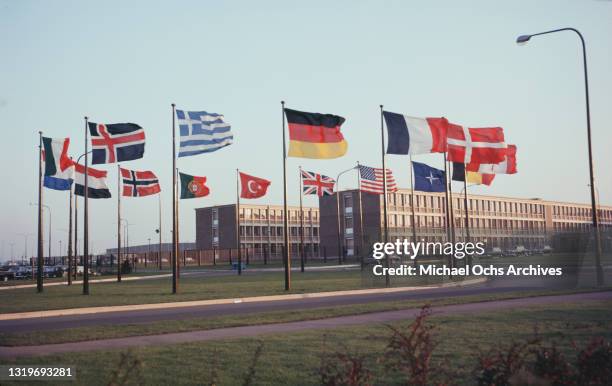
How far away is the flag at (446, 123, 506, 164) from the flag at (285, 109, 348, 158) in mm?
6712

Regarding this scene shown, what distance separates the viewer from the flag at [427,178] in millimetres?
43969

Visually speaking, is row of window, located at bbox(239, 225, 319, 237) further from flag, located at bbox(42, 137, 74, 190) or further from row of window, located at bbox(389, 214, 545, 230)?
flag, located at bbox(42, 137, 74, 190)

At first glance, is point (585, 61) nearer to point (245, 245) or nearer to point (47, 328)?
point (47, 328)

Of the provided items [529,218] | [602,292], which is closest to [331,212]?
[529,218]

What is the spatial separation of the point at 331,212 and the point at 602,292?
86914 mm

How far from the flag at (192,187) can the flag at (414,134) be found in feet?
52.7

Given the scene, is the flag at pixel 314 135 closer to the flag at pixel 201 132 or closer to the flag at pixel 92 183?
the flag at pixel 201 132

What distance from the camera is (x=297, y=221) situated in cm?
12544

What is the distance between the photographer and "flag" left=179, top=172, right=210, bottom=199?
1681 inches

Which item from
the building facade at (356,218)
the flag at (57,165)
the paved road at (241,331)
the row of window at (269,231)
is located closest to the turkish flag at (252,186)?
the flag at (57,165)

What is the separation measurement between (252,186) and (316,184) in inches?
258

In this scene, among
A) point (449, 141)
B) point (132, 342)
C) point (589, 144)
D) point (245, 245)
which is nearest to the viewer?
point (132, 342)

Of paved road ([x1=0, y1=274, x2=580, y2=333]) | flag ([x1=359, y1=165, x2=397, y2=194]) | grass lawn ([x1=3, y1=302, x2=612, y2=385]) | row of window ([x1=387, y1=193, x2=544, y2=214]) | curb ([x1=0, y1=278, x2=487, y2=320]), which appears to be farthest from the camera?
row of window ([x1=387, y1=193, x2=544, y2=214])

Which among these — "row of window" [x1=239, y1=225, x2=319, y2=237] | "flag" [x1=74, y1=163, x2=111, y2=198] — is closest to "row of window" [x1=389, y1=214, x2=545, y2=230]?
"row of window" [x1=239, y1=225, x2=319, y2=237]
